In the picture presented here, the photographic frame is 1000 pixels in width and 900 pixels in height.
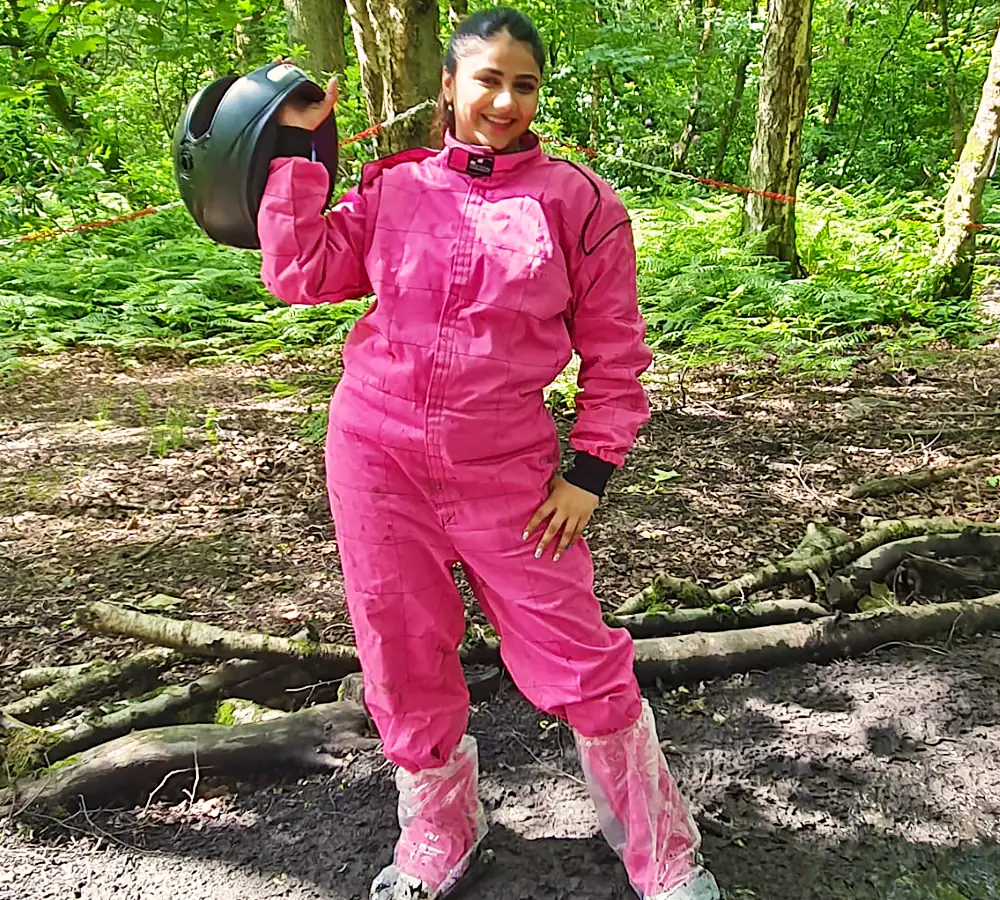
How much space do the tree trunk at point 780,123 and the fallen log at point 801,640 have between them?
617 centimetres

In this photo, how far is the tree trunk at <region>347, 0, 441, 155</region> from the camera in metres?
3.41

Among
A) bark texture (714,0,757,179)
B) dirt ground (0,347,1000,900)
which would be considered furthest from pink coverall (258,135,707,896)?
bark texture (714,0,757,179)

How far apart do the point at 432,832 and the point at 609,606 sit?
138 centimetres

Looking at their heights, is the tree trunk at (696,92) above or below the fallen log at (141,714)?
above

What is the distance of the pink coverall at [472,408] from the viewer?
1.70 metres

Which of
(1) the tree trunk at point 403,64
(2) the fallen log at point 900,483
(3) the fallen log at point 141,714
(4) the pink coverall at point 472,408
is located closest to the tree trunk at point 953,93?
(2) the fallen log at point 900,483

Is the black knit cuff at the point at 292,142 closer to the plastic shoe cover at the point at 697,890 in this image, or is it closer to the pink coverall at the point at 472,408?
the pink coverall at the point at 472,408

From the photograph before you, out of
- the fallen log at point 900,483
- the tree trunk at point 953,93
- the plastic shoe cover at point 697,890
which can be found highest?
the tree trunk at point 953,93

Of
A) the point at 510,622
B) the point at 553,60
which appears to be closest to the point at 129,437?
the point at 510,622

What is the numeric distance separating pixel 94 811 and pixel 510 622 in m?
1.30

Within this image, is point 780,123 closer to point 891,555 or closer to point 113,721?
point 891,555

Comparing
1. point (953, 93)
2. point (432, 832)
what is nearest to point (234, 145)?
point (432, 832)

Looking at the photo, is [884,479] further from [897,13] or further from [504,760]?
[897,13]

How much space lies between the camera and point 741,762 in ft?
7.98
